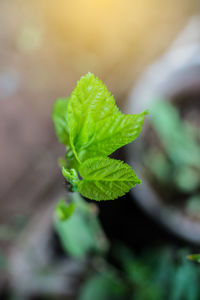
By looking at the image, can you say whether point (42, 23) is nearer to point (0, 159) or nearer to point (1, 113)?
point (1, 113)

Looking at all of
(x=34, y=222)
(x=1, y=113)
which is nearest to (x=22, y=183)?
(x=1, y=113)

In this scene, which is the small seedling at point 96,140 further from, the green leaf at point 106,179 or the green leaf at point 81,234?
the green leaf at point 81,234

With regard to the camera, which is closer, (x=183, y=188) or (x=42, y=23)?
(x=183, y=188)

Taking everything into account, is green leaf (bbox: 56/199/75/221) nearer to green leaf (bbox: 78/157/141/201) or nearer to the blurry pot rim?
green leaf (bbox: 78/157/141/201)

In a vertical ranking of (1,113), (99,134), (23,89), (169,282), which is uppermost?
(23,89)

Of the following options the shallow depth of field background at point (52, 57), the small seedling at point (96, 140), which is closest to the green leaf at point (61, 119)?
the small seedling at point (96, 140)

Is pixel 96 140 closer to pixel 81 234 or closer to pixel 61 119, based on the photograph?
pixel 61 119

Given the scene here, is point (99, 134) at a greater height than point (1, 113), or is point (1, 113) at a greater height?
point (1, 113)
